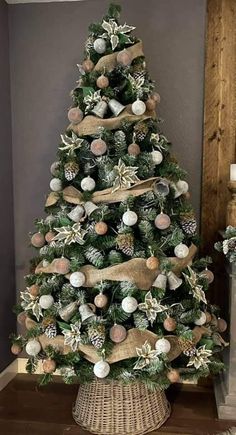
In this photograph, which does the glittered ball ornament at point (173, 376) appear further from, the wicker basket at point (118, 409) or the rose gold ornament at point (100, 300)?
the rose gold ornament at point (100, 300)

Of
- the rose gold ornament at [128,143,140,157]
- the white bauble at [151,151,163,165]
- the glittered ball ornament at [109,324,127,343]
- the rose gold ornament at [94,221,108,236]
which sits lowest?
the glittered ball ornament at [109,324,127,343]

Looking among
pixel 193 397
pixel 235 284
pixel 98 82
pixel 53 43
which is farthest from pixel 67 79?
pixel 193 397

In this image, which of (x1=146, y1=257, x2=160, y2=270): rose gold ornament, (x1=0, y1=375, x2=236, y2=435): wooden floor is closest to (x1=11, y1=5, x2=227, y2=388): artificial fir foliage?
(x1=146, y1=257, x2=160, y2=270): rose gold ornament

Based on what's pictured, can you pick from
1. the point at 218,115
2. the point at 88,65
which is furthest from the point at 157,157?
the point at 218,115

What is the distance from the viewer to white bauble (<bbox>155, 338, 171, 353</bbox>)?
1884mm

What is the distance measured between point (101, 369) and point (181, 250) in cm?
59

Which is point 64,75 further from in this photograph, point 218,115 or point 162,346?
point 162,346

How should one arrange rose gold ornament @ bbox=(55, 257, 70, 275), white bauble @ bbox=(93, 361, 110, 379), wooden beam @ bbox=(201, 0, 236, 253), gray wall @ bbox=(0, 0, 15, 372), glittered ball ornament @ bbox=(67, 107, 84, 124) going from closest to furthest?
white bauble @ bbox=(93, 361, 110, 379), rose gold ornament @ bbox=(55, 257, 70, 275), glittered ball ornament @ bbox=(67, 107, 84, 124), wooden beam @ bbox=(201, 0, 236, 253), gray wall @ bbox=(0, 0, 15, 372)

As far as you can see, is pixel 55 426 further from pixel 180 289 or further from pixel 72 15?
pixel 72 15

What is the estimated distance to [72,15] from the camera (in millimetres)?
2535

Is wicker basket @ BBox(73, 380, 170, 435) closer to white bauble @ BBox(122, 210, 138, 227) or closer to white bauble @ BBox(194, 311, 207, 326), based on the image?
white bauble @ BBox(194, 311, 207, 326)

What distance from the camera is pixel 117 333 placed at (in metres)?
1.86

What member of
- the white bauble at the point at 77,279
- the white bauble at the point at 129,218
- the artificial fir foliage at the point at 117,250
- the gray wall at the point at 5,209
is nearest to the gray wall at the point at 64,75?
the gray wall at the point at 5,209

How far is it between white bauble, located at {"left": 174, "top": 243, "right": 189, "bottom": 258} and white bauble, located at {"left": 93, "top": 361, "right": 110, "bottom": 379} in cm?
55
